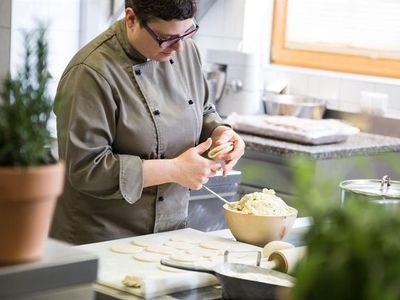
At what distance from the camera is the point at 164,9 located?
2.48 meters

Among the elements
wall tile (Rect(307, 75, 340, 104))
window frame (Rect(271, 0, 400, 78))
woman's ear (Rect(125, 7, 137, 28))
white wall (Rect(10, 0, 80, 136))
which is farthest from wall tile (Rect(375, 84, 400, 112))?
woman's ear (Rect(125, 7, 137, 28))

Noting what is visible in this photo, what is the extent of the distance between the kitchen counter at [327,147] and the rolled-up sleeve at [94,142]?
1.45 m

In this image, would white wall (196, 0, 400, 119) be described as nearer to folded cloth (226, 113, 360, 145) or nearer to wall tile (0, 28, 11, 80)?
folded cloth (226, 113, 360, 145)

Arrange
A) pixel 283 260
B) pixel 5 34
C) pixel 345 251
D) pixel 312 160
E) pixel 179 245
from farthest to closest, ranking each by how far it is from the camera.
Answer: pixel 5 34
pixel 312 160
pixel 179 245
pixel 283 260
pixel 345 251

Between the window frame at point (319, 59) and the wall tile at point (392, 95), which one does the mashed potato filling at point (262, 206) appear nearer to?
the wall tile at point (392, 95)

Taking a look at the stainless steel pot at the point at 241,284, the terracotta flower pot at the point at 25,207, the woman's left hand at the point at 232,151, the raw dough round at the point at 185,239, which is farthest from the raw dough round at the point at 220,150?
the terracotta flower pot at the point at 25,207

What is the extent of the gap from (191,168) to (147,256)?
0.36m

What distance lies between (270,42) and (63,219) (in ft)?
8.57

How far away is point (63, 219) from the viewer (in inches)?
104

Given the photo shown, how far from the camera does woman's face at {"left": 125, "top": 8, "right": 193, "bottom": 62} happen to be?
2.53 m

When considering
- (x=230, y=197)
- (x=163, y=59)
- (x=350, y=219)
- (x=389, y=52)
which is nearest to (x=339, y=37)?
(x=389, y=52)

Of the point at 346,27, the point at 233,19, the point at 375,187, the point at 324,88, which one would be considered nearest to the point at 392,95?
the point at 324,88

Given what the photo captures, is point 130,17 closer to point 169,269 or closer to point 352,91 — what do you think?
point 169,269

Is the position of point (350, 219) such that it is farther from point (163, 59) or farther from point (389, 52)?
point (389, 52)
